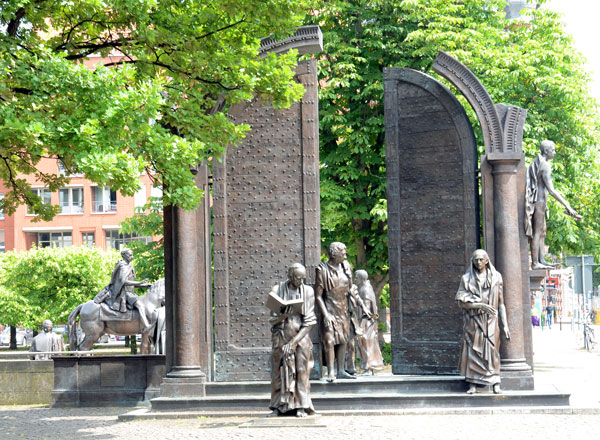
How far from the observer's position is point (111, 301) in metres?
20.2

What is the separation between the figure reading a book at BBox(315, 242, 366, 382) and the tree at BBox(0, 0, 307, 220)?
2668mm

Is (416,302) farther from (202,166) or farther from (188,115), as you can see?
(188,115)

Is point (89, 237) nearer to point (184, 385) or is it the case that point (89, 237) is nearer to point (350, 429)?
point (184, 385)

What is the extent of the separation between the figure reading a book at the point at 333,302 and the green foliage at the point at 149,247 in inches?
526

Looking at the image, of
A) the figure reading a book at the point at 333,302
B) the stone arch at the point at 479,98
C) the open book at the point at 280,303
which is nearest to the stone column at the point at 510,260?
the stone arch at the point at 479,98

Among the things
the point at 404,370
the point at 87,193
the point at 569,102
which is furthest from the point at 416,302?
the point at 87,193

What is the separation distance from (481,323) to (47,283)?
35.5m

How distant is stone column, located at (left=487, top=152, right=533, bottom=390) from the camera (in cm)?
1434

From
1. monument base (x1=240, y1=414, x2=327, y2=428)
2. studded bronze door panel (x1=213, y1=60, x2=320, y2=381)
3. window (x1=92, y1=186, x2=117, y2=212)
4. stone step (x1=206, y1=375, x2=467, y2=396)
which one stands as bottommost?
monument base (x1=240, y1=414, x2=327, y2=428)

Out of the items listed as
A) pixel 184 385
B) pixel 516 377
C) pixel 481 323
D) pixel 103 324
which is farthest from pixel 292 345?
pixel 103 324

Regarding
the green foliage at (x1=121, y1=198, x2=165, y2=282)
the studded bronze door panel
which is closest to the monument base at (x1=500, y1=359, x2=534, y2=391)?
the studded bronze door panel

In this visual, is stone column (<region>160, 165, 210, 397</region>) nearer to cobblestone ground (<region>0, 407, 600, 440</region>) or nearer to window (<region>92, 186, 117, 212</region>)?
cobblestone ground (<region>0, 407, 600, 440</region>)

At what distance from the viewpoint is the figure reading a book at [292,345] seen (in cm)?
1237

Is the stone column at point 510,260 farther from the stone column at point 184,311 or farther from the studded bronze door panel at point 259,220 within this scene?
the stone column at point 184,311
